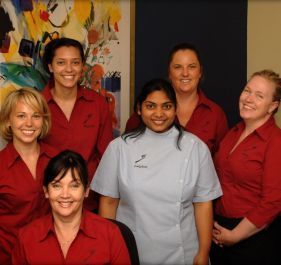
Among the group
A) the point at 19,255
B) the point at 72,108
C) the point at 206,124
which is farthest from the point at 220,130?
the point at 19,255

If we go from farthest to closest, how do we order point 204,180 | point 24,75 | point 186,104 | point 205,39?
point 205,39 → point 186,104 → point 24,75 → point 204,180

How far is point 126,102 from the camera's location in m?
3.08

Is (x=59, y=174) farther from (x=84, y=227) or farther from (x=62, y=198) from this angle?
(x=84, y=227)

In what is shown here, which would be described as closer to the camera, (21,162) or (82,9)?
(21,162)

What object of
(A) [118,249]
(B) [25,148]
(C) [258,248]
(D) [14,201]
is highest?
(B) [25,148]

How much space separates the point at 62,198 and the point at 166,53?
1.69m

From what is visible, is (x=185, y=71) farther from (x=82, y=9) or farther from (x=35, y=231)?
(x=35, y=231)

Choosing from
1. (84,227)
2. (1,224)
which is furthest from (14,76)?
(84,227)

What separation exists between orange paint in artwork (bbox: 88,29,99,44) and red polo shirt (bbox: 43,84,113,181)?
455mm

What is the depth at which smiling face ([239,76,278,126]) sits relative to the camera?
220cm

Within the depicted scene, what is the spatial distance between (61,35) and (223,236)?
1.41 meters

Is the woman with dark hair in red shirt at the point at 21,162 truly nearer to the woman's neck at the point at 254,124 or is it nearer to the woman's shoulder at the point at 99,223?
the woman's shoulder at the point at 99,223

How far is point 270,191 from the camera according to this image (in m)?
2.10

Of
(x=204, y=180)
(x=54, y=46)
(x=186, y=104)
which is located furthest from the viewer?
(x=186, y=104)
